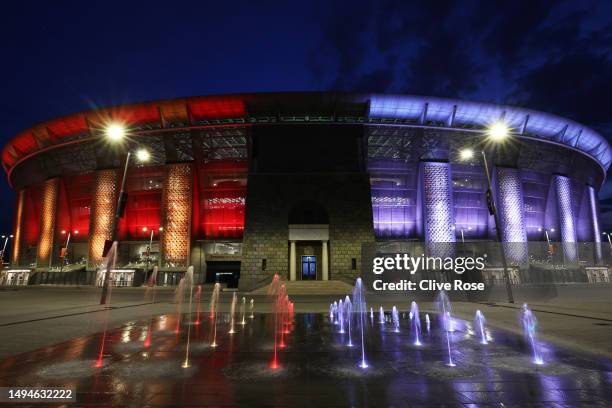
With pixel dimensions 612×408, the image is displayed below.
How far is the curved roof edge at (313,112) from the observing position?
38.7 meters

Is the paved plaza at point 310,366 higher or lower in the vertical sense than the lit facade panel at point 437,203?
lower

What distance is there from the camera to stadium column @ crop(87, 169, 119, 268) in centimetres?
4344

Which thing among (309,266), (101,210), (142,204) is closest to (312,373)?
(309,266)

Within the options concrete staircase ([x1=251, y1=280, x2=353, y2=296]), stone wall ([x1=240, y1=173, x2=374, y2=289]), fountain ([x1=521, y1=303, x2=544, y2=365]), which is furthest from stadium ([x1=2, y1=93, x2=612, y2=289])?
fountain ([x1=521, y1=303, x2=544, y2=365])

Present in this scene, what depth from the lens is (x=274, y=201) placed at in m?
38.8

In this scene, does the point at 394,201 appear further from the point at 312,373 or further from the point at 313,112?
the point at 312,373

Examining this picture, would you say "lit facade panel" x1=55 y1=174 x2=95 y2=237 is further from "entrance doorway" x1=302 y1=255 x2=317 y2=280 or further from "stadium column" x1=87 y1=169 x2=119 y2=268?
"entrance doorway" x1=302 y1=255 x2=317 y2=280

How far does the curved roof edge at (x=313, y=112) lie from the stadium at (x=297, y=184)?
0.50 ft

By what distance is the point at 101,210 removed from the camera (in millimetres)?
44156

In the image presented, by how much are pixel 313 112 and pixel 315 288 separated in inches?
777

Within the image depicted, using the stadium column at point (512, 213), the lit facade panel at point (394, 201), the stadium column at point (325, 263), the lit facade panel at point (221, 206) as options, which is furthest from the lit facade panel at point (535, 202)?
the lit facade panel at point (221, 206)

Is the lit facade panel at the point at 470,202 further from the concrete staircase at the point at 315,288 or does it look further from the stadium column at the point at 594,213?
the concrete staircase at the point at 315,288

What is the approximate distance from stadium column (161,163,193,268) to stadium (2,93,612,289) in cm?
12

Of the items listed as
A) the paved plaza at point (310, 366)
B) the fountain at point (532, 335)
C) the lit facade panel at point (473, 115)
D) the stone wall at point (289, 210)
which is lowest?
the paved plaza at point (310, 366)
